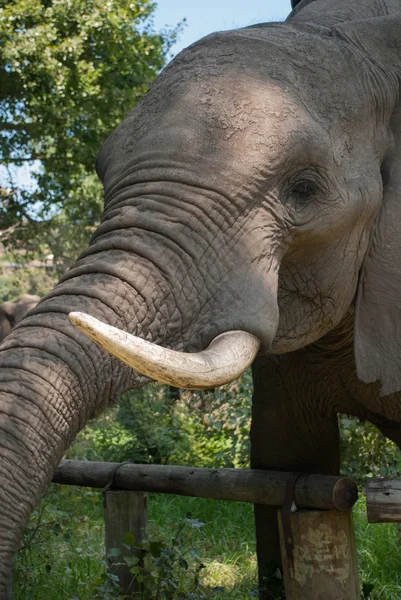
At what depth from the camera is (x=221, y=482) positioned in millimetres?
3627

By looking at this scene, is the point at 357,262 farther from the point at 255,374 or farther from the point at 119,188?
the point at 255,374

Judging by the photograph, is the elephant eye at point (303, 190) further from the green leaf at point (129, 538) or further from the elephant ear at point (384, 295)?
the green leaf at point (129, 538)

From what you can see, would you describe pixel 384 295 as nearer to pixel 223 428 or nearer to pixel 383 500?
pixel 383 500

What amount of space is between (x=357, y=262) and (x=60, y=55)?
9.04m

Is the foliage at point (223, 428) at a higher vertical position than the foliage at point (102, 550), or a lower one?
higher

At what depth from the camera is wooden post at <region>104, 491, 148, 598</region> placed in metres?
3.89

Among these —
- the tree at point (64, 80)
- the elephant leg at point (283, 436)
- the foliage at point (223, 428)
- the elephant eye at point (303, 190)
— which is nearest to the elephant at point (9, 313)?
the tree at point (64, 80)

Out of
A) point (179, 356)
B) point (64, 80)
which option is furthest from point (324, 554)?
point (64, 80)

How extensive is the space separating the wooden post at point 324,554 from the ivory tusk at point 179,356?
1.00 metres

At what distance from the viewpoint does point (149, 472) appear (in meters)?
3.89

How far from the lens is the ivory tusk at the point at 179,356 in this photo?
6.15ft

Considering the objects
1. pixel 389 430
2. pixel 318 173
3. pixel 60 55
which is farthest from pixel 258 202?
pixel 60 55

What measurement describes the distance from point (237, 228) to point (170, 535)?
3.87 meters

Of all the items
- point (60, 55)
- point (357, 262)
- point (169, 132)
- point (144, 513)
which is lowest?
point (144, 513)
